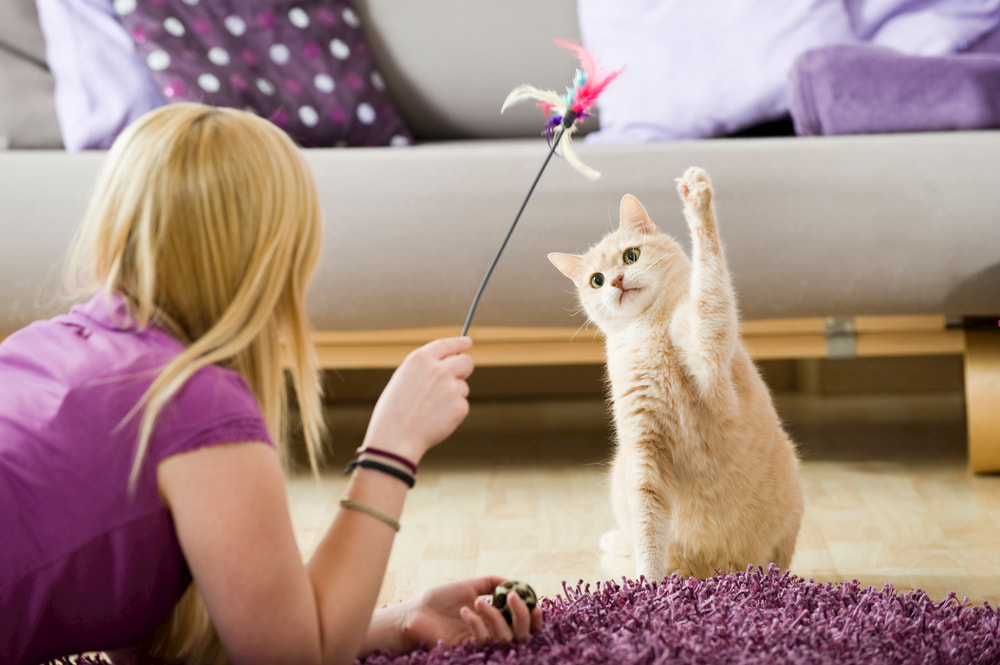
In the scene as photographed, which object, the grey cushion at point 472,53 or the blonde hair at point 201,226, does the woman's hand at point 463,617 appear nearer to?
the blonde hair at point 201,226

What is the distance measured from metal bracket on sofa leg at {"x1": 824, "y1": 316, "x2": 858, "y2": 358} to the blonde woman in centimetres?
96

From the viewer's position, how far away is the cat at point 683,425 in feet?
3.78

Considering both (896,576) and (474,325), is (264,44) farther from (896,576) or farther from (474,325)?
(896,576)

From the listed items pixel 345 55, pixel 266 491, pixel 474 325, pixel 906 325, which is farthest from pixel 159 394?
pixel 345 55

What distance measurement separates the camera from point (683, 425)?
116cm

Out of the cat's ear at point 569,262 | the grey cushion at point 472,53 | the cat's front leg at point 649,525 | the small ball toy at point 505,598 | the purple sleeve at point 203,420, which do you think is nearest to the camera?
the purple sleeve at point 203,420

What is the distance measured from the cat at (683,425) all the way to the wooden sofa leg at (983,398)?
2.02ft

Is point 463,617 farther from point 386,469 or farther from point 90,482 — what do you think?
point 90,482

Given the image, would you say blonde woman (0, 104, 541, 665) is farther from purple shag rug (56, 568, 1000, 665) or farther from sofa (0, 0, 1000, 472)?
sofa (0, 0, 1000, 472)

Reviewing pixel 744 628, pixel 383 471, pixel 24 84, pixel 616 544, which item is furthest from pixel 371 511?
pixel 24 84

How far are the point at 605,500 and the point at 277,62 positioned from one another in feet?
3.71

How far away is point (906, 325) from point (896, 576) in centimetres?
58

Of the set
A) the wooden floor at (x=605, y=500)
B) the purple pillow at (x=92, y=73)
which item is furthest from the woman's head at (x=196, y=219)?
the purple pillow at (x=92, y=73)

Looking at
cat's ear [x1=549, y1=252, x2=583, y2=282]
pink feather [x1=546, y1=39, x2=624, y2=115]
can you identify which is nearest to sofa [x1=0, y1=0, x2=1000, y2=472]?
cat's ear [x1=549, y1=252, x2=583, y2=282]
